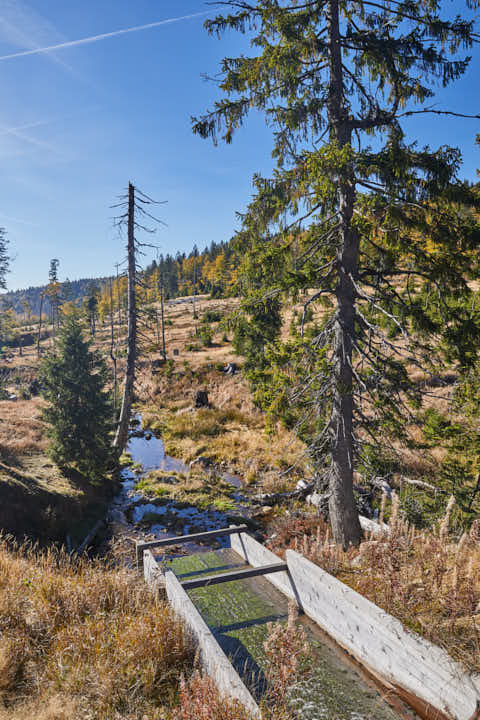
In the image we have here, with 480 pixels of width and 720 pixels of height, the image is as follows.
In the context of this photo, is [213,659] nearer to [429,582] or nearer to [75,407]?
[429,582]

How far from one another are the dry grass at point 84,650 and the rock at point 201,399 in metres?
24.1

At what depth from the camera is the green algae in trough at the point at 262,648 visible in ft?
14.1

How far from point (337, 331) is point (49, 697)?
6752mm

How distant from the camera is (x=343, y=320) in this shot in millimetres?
7797

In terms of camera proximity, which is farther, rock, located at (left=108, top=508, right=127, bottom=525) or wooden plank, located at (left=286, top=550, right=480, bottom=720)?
rock, located at (left=108, top=508, right=127, bottom=525)

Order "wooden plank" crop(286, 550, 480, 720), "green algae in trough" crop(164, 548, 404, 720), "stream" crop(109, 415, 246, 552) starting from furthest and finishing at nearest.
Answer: "stream" crop(109, 415, 246, 552) → "green algae in trough" crop(164, 548, 404, 720) → "wooden plank" crop(286, 550, 480, 720)

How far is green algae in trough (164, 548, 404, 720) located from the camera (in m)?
4.30

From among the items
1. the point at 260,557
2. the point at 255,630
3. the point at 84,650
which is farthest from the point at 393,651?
the point at 260,557

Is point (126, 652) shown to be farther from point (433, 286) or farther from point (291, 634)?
point (433, 286)

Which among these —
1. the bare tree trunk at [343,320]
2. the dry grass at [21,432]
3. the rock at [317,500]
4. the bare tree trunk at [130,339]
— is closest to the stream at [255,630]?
the bare tree trunk at [343,320]

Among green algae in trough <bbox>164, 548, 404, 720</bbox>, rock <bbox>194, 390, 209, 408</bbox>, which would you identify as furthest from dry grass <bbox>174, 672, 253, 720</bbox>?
rock <bbox>194, 390, 209, 408</bbox>

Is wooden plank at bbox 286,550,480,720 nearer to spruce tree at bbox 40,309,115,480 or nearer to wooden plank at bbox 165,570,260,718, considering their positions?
wooden plank at bbox 165,570,260,718

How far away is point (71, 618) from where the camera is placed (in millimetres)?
4832

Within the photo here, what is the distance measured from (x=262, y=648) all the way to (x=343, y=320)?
571cm
